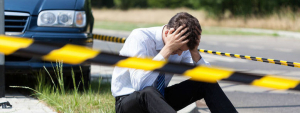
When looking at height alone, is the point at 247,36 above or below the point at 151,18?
above

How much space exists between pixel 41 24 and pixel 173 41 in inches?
97.5

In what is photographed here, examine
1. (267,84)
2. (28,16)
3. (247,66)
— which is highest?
(267,84)

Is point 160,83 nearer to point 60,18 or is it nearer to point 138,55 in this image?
point 138,55

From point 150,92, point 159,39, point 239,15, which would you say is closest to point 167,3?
point 239,15

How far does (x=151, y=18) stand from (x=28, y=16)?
105 ft

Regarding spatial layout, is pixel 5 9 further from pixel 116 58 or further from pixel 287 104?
pixel 116 58

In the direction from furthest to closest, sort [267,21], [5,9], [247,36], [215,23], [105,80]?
[215,23] → [267,21] → [247,36] → [105,80] → [5,9]

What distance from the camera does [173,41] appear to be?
10.1 feet

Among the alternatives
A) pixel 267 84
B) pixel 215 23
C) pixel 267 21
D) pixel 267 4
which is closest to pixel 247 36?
pixel 267 21

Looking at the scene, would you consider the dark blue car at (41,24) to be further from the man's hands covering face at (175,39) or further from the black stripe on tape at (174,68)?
the black stripe on tape at (174,68)

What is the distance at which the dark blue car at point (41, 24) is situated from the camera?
5.18 meters

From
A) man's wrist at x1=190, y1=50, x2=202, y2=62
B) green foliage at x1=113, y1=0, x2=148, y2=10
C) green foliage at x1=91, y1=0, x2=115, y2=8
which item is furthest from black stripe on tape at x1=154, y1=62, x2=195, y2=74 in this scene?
green foliage at x1=91, y1=0, x2=115, y2=8

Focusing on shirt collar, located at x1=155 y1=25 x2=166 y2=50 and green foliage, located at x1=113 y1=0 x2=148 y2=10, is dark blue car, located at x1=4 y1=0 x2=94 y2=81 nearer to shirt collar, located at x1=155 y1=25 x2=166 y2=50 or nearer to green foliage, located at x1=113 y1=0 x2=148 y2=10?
shirt collar, located at x1=155 y1=25 x2=166 y2=50

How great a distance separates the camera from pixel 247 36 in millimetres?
20359
